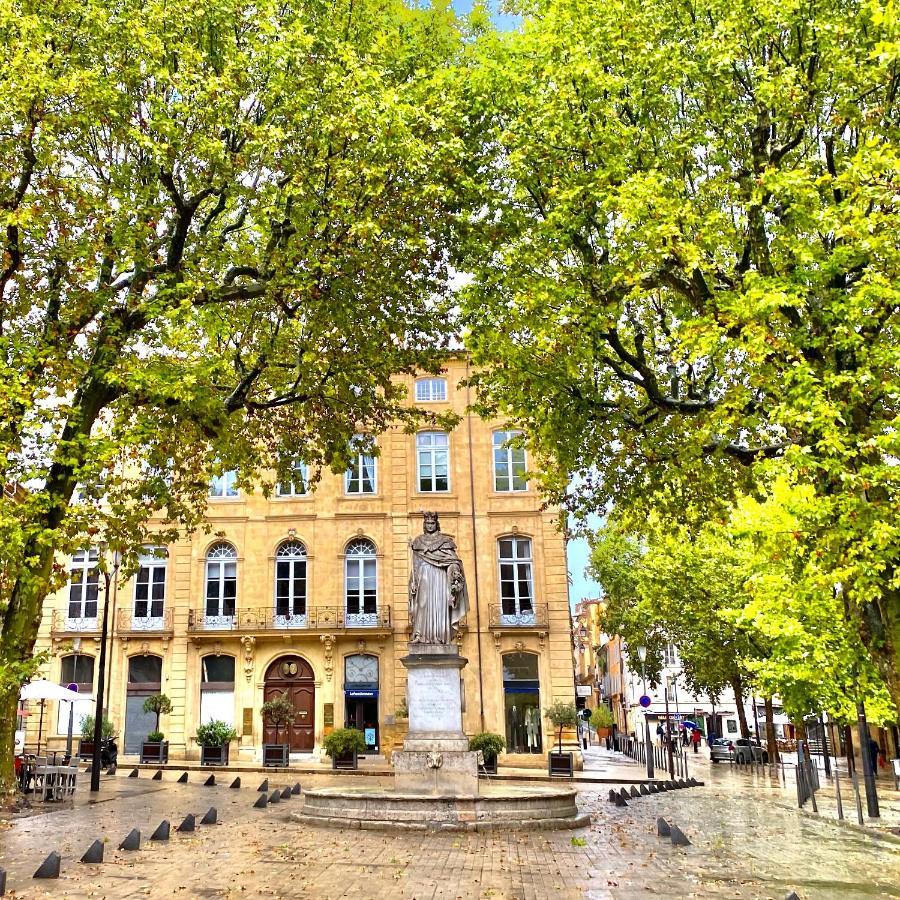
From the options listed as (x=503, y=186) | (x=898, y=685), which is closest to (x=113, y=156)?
(x=503, y=186)

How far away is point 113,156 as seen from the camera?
1450 cm

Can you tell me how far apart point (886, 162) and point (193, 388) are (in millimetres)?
9607

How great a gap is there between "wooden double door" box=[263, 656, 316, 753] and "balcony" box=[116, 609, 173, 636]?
4.33 meters

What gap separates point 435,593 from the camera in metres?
15.9

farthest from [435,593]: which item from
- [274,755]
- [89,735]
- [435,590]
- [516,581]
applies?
[89,735]

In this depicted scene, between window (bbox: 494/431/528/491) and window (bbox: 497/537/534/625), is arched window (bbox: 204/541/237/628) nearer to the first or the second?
window (bbox: 497/537/534/625)

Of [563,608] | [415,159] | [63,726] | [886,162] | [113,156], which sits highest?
[113,156]

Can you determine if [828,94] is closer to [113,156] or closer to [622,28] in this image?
[622,28]

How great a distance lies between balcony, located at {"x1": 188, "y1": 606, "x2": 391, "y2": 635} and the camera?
108 feet

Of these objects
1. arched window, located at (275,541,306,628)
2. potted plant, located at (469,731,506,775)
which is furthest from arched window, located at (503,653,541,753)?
arched window, located at (275,541,306,628)

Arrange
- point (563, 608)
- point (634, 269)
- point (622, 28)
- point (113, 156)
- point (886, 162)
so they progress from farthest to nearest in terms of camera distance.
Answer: point (563, 608) → point (113, 156) → point (622, 28) → point (634, 269) → point (886, 162)

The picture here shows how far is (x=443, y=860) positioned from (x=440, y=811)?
2818mm

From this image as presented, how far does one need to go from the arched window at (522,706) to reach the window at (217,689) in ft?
33.7

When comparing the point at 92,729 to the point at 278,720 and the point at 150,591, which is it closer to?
the point at 150,591
